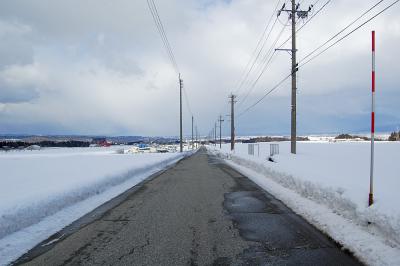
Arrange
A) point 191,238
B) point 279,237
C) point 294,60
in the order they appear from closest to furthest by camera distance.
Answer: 1. point 191,238
2. point 279,237
3. point 294,60

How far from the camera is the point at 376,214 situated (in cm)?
670

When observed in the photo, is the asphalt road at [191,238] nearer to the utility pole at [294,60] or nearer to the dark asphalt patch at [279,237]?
the dark asphalt patch at [279,237]

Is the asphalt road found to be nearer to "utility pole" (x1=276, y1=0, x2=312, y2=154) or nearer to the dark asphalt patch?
the dark asphalt patch

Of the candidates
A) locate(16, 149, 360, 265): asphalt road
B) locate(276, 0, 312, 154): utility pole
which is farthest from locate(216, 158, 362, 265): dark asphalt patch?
A: locate(276, 0, 312, 154): utility pole

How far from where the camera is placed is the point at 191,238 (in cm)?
674

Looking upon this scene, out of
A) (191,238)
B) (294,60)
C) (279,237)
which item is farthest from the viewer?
(294,60)

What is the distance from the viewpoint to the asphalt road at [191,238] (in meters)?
5.57

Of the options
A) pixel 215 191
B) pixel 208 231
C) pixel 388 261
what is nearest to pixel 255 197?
pixel 215 191

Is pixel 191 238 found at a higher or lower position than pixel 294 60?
lower

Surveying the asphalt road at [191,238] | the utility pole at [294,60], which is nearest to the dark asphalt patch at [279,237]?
the asphalt road at [191,238]

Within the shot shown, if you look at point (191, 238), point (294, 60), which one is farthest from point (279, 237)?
point (294, 60)

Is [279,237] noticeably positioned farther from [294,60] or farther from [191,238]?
[294,60]

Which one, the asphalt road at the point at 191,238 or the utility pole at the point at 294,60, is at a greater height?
the utility pole at the point at 294,60

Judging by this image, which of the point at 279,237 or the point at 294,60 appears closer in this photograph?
the point at 279,237
